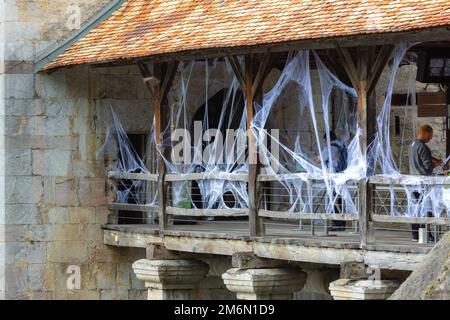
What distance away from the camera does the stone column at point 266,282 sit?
650 inches

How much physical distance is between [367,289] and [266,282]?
1861 mm

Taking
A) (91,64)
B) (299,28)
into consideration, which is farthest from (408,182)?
(91,64)

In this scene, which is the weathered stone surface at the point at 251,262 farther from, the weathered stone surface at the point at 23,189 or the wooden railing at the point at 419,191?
the weathered stone surface at the point at 23,189

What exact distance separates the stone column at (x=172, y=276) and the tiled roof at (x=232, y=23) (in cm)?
245

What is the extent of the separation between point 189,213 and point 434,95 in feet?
11.1

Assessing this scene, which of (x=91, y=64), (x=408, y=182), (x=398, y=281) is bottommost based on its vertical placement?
(x=398, y=281)

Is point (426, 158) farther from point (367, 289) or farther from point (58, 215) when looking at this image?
point (58, 215)

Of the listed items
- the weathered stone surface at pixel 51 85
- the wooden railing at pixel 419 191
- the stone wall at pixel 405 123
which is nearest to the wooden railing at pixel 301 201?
the wooden railing at pixel 419 191

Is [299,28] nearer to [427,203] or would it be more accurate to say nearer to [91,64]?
[427,203]

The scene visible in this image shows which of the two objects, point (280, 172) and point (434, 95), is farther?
point (434, 95)

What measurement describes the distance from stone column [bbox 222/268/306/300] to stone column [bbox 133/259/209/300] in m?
1.65

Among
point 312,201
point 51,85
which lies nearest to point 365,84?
point 312,201

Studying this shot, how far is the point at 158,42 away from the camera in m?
17.7
